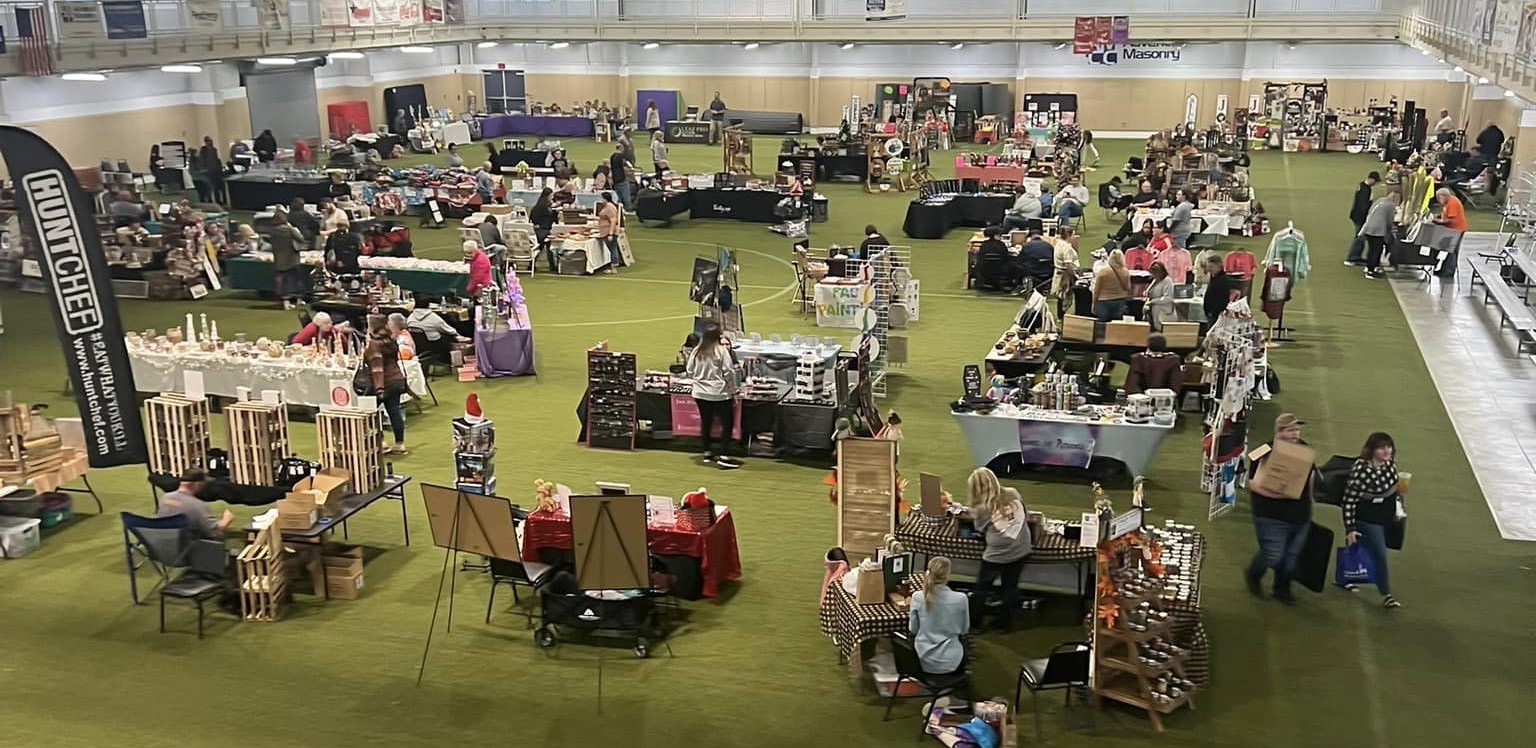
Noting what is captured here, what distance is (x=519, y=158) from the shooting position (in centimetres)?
3434

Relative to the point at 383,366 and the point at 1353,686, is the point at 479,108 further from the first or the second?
the point at 1353,686

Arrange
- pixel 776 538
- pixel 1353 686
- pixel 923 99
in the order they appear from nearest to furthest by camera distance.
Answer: pixel 1353 686 < pixel 776 538 < pixel 923 99

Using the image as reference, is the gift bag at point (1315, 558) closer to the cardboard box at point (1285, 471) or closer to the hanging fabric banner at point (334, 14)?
the cardboard box at point (1285, 471)

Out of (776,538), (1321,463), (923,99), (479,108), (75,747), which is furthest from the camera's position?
(479,108)

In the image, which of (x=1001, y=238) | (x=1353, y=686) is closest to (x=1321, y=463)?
(x=1353, y=686)

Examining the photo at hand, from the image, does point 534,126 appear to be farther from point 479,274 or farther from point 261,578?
point 261,578

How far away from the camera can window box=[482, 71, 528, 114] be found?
1914 inches

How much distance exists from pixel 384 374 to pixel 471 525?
14.6ft

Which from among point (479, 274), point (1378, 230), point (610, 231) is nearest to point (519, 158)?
point (610, 231)

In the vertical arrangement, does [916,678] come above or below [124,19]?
below

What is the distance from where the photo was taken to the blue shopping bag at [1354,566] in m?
10.1

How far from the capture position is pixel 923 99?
44.0m

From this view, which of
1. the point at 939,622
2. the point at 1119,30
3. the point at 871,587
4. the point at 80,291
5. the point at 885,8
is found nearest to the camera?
the point at 939,622

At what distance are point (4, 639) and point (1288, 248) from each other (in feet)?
51.6
